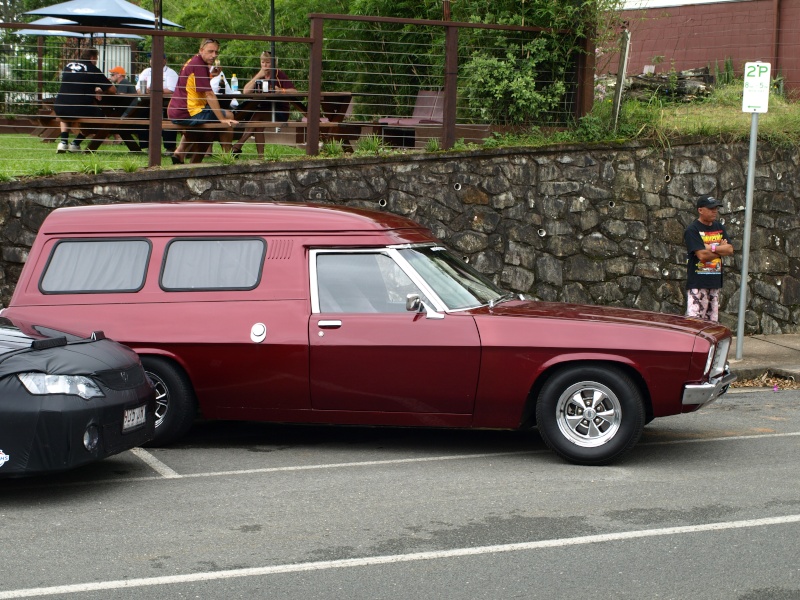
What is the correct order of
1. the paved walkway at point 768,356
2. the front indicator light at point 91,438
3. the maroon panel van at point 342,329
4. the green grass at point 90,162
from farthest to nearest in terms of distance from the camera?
the green grass at point 90,162
the paved walkway at point 768,356
the maroon panel van at point 342,329
the front indicator light at point 91,438

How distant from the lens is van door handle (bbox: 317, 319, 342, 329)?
807 cm

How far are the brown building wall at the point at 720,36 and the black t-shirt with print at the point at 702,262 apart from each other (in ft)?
19.0

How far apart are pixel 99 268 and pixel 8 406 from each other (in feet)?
6.87

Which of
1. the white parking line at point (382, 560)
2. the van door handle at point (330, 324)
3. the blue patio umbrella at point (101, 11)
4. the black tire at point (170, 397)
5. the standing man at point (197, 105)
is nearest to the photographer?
the white parking line at point (382, 560)

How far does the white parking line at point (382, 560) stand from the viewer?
5.30 metres

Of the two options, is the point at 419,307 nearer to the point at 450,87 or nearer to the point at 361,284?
the point at 361,284

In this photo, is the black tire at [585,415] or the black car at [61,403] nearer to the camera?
the black car at [61,403]

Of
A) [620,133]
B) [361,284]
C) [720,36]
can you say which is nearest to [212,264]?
[361,284]

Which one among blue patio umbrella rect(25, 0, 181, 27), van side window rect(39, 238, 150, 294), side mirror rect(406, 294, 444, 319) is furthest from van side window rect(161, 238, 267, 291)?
blue patio umbrella rect(25, 0, 181, 27)

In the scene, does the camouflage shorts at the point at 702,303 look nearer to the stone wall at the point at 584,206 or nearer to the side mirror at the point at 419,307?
the stone wall at the point at 584,206

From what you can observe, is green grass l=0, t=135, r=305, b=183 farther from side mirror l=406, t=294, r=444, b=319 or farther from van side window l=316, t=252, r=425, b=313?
side mirror l=406, t=294, r=444, b=319

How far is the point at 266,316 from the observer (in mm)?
8234

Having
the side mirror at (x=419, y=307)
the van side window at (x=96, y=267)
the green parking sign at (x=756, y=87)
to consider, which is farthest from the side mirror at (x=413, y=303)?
the green parking sign at (x=756, y=87)

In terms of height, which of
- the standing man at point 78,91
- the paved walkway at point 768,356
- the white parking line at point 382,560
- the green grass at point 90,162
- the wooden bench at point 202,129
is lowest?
the paved walkway at point 768,356
